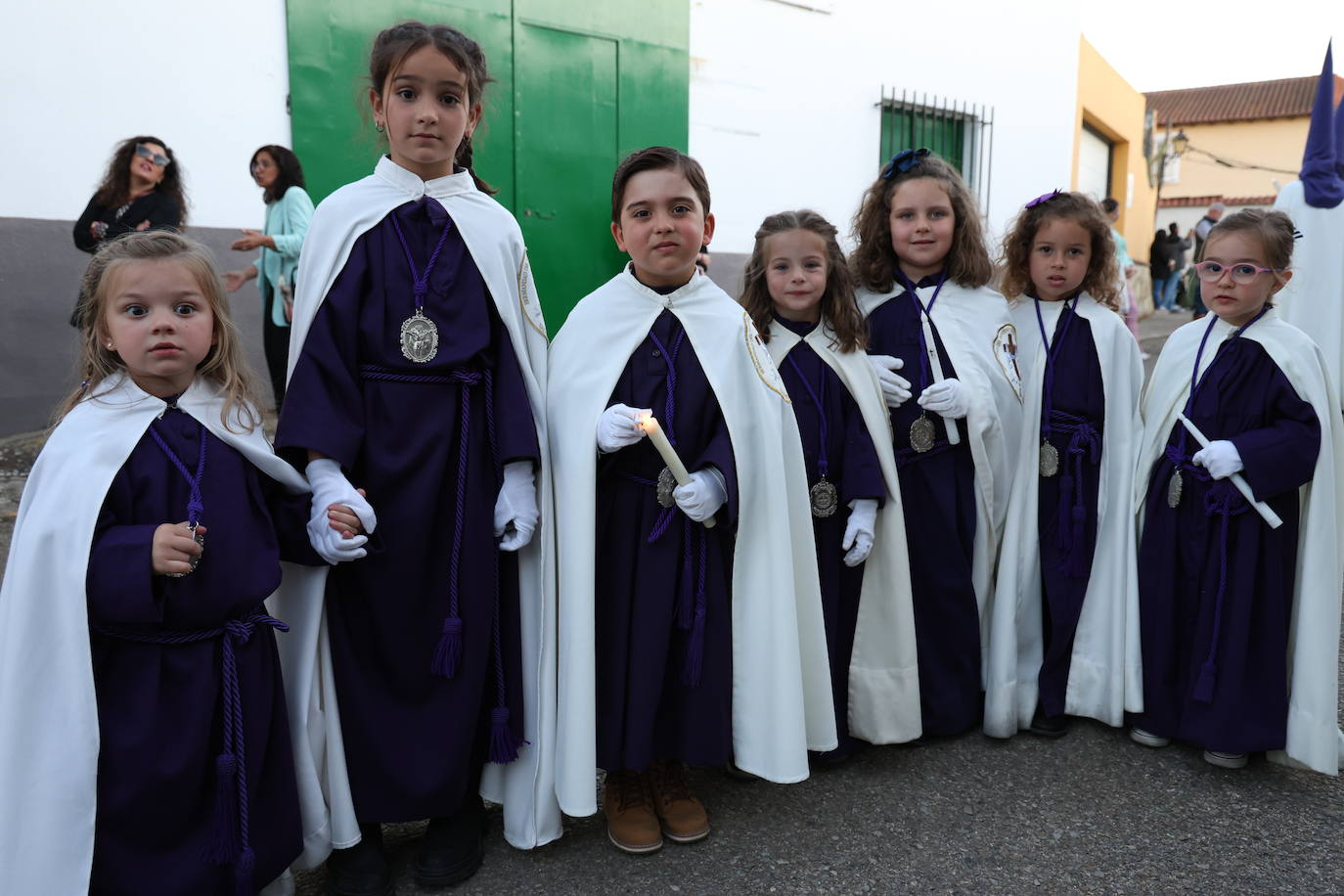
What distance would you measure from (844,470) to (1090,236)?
1256 millimetres

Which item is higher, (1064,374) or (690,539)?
(1064,374)

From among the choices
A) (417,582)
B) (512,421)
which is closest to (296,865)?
(417,582)

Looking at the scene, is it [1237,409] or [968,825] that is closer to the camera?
[968,825]

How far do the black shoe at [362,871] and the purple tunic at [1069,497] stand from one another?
2166 mm

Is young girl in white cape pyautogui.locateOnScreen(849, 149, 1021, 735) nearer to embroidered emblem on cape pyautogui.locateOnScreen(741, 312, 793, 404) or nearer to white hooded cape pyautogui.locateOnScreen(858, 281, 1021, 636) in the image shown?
white hooded cape pyautogui.locateOnScreen(858, 281, 1021, 636)

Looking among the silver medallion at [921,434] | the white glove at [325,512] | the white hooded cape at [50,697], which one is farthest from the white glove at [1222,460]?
the white hooded cape at [50,697]

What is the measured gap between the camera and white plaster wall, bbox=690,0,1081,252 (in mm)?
8898

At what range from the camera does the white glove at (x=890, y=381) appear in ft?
10.4

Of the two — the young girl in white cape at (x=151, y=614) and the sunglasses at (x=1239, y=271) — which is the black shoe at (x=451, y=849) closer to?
the young girl in white cape at (x=151, y=614)

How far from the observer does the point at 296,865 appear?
8.05ft

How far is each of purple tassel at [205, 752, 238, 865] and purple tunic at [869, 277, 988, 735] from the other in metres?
2.07

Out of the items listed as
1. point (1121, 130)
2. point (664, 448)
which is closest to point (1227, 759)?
point (664, 448)

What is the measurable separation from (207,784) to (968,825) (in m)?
1.94

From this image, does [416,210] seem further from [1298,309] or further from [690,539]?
[1298,309]
